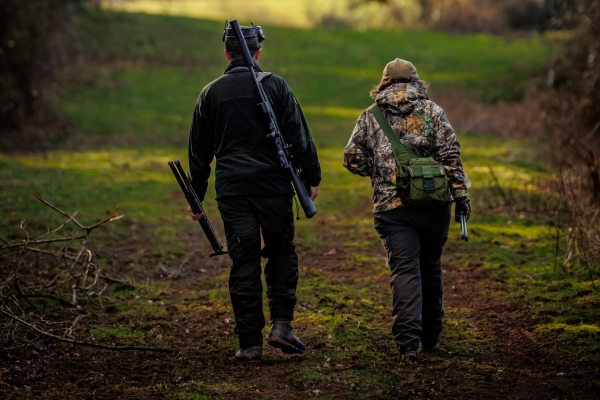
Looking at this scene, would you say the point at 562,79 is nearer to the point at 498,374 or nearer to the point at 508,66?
the point at 508,66

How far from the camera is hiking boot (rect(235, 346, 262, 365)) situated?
5957 millimetres

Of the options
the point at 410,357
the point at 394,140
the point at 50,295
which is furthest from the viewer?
the point at 50,295

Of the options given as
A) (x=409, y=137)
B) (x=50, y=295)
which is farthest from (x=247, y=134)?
(x=50, y=295)

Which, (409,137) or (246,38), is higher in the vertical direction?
(246,38)

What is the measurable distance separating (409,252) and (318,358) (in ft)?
3.33

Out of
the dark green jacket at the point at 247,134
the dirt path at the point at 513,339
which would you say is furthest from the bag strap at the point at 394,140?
the dirt path at the point at 513,339

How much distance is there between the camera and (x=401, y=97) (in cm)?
582

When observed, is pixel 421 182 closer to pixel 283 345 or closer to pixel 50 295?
pixel 283 345

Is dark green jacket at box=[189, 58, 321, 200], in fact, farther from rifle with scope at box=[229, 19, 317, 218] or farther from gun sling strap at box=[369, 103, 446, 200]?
gun sling strap at box=[369, 103, 446, 200]

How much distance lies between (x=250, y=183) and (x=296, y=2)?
5398 cm

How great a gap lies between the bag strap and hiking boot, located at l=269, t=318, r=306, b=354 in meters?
1.43

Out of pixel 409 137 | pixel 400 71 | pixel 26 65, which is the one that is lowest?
pixel 26 65

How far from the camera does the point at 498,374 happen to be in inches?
219

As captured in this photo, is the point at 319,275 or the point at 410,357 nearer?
the point at 410,357
